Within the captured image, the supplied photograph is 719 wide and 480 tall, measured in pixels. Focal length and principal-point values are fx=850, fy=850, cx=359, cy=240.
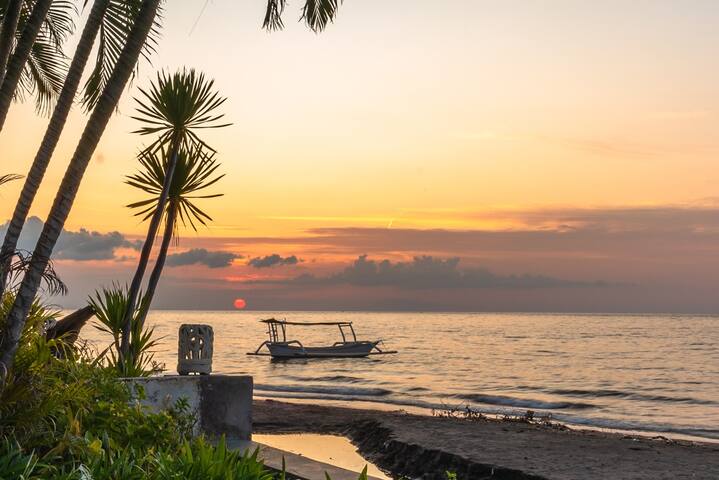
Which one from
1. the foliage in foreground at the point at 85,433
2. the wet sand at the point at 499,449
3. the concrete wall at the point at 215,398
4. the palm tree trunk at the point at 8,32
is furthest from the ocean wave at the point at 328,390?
the palm tree trunk at the point at 8,32

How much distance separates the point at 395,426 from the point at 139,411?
38.3 feet

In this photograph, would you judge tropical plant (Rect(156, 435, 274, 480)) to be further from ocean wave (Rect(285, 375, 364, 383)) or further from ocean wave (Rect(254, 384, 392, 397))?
ocean wave (Rect(285, 375, 364, 383))

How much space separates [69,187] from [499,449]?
37.5 ft

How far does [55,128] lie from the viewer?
7.38 meters

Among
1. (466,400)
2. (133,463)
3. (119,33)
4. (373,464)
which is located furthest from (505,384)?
(133,463)

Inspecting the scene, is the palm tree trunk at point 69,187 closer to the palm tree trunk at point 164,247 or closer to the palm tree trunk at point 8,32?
the palm tree trunk at point 8,32

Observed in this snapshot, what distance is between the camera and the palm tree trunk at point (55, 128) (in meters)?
7.30

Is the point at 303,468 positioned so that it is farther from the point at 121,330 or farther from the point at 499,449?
the point at 499,449

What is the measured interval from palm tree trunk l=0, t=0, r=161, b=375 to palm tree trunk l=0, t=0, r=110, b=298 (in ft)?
1.95

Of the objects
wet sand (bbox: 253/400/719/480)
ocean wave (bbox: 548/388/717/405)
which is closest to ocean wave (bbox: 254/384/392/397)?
ocean wave (bbox: 548/388/717/405)

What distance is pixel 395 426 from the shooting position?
18844 millimetres

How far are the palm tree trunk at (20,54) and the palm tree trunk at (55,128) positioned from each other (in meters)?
0.60

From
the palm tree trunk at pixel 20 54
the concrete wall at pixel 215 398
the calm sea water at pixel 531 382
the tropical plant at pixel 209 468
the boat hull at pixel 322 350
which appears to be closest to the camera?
the tropical plant at pixel 209 468

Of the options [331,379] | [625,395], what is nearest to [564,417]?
[625,395]
